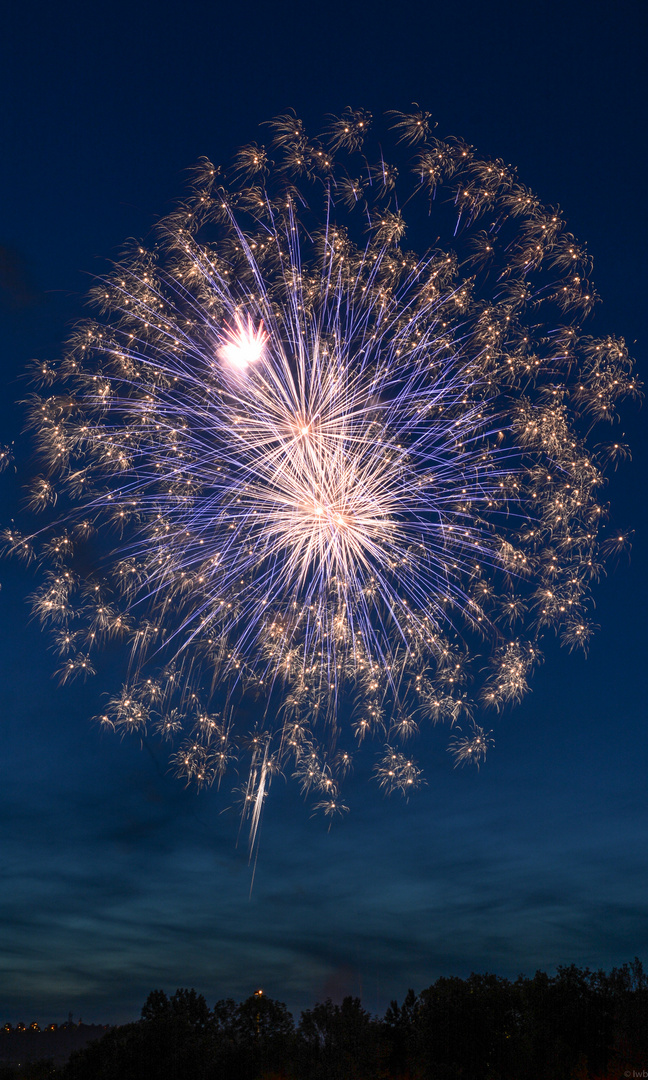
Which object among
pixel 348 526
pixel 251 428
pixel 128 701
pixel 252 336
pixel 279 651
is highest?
pixel 252 336

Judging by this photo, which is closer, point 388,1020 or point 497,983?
point 497,983

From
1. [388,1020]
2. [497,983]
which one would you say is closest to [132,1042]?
[388,1020]

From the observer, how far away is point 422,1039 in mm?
35969

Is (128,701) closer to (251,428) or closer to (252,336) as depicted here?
(251,428)

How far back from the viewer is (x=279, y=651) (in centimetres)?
2388

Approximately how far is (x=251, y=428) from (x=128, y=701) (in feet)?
29.7

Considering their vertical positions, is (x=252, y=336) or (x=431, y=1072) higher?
(x=252, y=336)

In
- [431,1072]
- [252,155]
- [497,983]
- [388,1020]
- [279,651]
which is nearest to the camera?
[252,155]

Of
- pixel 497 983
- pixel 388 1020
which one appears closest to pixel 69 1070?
pixel 388 1020

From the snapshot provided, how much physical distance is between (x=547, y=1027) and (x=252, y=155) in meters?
45.8

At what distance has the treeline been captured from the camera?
3516 centimetres

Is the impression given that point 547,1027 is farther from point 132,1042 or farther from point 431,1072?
point 132,1042

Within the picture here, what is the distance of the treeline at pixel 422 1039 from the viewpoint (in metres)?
35.2

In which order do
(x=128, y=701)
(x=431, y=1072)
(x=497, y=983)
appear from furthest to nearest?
(x=497, y=983) < (x=431, y=1072) < (x=128, y=701)
